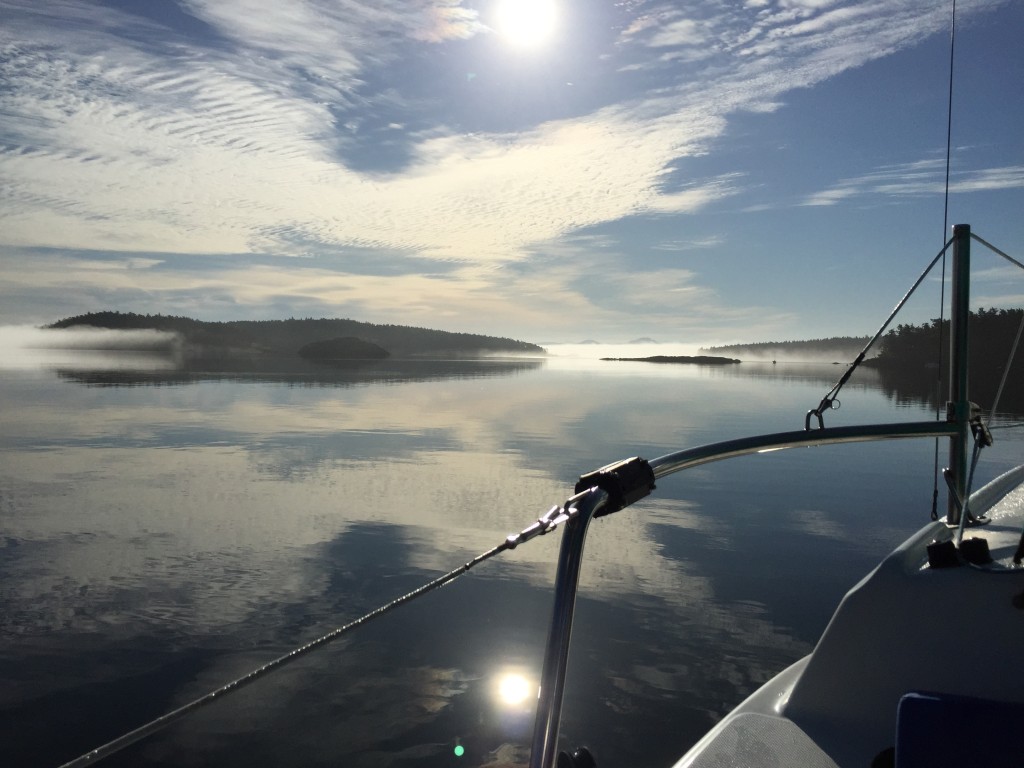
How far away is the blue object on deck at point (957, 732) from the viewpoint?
1.88 meters

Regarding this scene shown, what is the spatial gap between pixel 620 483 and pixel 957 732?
1.01m

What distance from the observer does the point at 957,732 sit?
192 cm

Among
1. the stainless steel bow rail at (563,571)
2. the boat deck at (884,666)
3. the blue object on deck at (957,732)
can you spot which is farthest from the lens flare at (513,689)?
the blue object on deck at (957,732)

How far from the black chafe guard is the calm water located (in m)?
2.79

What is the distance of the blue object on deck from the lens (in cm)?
188

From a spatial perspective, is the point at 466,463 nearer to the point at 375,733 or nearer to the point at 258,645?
the point at 258,645

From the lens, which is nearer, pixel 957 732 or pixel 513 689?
pixel 957 732

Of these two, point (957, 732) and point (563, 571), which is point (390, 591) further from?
point (957, 732)

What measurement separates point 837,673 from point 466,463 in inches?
492

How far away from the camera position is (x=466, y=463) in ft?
50.1

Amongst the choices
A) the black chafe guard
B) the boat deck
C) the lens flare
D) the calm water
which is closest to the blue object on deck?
the boat deck

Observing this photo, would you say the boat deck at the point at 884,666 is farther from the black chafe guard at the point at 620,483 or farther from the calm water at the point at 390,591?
the calm water at the point at 390,591

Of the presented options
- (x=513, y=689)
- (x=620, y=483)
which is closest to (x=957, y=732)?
(x=620, y=483)

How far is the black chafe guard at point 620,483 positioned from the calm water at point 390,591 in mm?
2785
